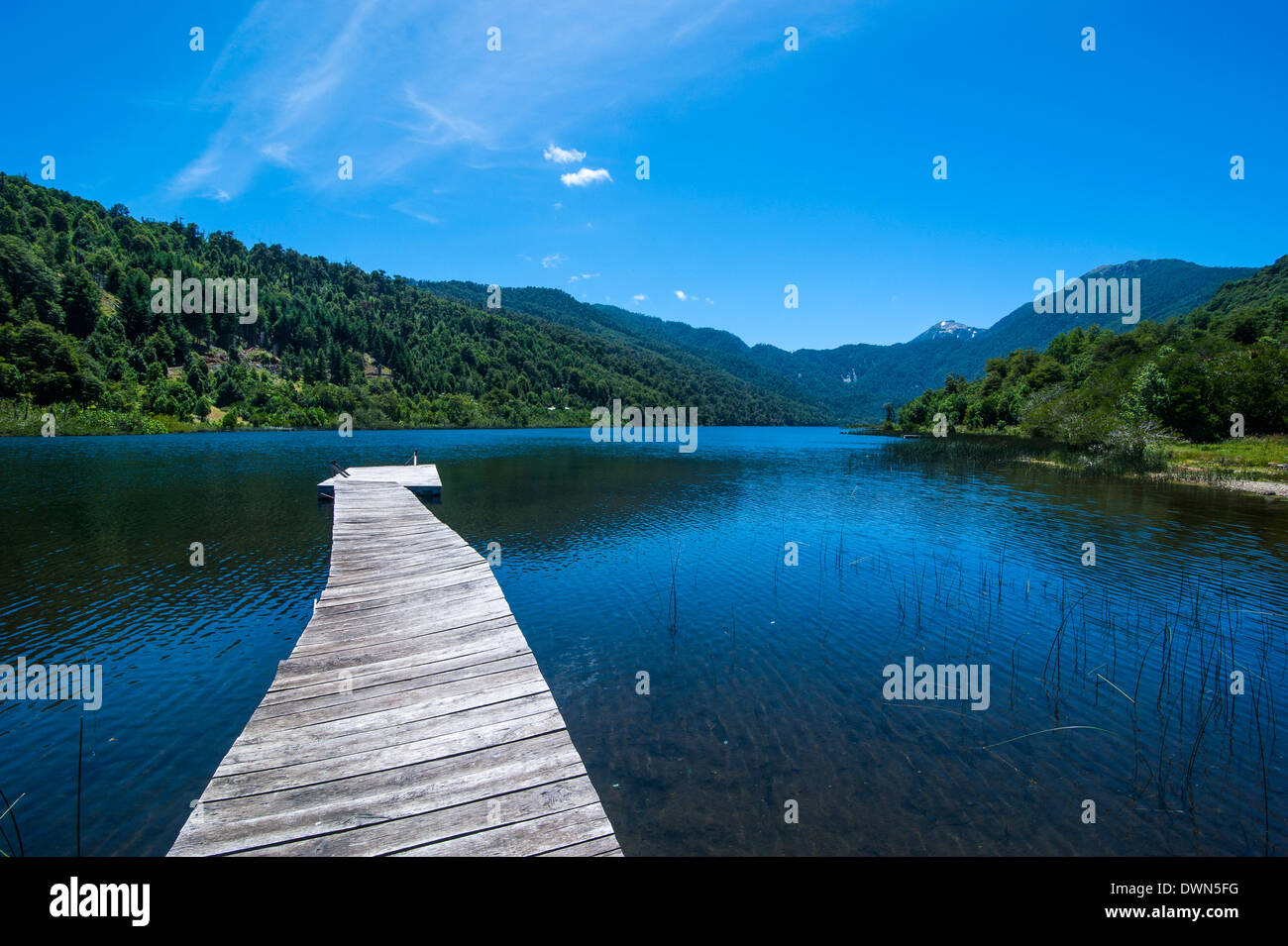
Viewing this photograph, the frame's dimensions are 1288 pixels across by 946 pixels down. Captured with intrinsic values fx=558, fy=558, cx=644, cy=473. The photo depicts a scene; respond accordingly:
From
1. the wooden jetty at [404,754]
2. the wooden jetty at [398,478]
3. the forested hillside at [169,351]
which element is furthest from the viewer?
the forested hillside at [169,351]

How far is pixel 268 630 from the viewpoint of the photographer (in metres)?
12.3

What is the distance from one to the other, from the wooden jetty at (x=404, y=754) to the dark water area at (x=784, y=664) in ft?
5.02

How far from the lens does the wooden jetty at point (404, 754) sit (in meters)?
4.71

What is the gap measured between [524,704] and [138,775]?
519 centimetres

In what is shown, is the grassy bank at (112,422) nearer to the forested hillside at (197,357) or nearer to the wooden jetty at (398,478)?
the forested hillside at (197,357)

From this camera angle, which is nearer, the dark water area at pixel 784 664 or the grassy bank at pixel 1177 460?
the dark water area at pixel 784 664

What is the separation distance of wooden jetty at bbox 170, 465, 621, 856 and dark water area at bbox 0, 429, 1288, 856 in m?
1.53

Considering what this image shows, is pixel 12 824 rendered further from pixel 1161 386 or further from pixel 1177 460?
pixel 1161 386

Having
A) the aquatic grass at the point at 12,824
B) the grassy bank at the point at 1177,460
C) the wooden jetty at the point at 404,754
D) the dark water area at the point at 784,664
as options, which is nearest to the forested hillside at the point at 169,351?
the dark water area at the point at 784,664

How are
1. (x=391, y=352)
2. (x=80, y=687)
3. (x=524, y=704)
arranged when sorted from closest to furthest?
(x=524, y=704) → (x=80, y=687) → (x=391, y=352)

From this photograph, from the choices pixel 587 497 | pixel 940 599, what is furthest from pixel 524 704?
pixel 587 497

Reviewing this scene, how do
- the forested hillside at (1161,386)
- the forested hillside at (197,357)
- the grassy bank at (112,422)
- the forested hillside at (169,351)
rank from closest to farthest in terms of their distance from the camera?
the forested hillside at (1161,386) < the grassy bank at (112,422) < the forested hillside at (197,357) < the forested hillside at (169,351)

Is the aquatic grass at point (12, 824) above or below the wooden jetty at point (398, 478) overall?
below
